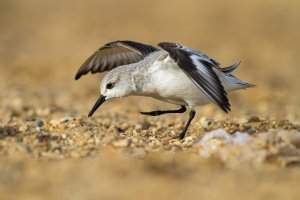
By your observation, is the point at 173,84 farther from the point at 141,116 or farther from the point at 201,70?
the point at 141,116

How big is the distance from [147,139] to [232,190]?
8.19 ft

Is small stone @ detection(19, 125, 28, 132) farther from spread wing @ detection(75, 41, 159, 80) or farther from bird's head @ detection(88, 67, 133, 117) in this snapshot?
spread wing @ detection(75, 41, 159, 80)

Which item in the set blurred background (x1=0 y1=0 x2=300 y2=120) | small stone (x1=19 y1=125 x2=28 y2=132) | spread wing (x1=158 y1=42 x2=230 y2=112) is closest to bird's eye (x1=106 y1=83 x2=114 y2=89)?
spread wing (x1=158 y1=42 x2=230 y2=112)

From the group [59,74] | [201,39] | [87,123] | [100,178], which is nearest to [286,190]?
[100,178]

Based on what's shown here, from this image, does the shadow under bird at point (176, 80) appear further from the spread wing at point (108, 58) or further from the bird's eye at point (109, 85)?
the spread wing at point (108, 58)

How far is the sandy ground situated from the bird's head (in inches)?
17.9

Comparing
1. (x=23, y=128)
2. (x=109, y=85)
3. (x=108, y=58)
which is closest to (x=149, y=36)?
(x=108, y=58)

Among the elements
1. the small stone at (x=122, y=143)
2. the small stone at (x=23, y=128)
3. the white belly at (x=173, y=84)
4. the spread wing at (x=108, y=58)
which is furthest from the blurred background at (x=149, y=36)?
the small stone at (x=122, y=143)

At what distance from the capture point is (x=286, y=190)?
5285mm

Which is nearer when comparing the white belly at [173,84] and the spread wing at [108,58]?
the white belly at [173,84]

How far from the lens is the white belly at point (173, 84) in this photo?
7977mm

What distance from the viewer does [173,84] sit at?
26.1 ft

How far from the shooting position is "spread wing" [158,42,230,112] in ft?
24.3

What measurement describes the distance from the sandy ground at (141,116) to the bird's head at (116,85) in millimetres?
454
